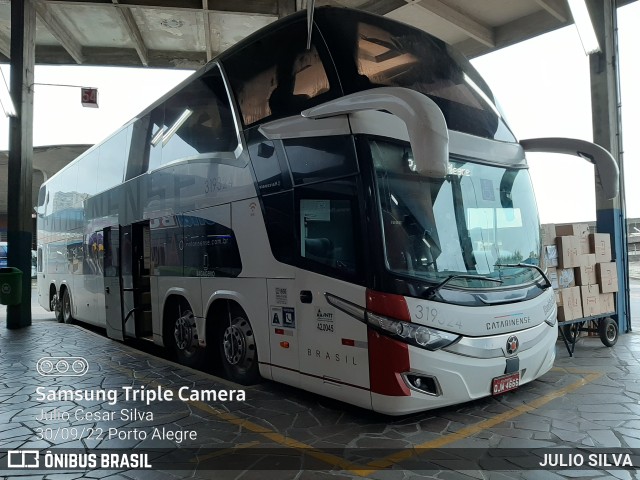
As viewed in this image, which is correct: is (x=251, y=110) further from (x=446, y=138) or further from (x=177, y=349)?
(x=177, y=349)

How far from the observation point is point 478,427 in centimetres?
436

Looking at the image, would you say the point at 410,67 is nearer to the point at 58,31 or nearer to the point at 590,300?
the point at 590,300

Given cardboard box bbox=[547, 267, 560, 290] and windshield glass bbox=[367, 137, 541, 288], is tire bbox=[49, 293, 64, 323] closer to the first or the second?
windshield glass bbox=[367, 137, 541, 288]

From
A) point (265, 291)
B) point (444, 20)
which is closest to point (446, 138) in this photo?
point (265, 291)

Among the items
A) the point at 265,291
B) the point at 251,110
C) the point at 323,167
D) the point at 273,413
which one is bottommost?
the point at 273,413

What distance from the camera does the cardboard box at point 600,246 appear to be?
25.1ft

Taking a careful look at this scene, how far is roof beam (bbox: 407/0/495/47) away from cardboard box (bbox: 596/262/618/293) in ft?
19.0

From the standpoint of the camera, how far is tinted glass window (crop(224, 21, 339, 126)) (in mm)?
4805

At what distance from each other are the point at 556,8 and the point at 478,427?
28.8 feet

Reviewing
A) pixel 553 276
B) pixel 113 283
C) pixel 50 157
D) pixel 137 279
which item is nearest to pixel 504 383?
pixel 553 276

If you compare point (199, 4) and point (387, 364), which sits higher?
point (199, 4)

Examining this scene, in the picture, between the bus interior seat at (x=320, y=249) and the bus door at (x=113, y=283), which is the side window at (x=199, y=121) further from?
the bus door at (x=113, y=283)

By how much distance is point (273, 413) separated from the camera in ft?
15.9

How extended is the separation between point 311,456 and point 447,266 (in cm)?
194
